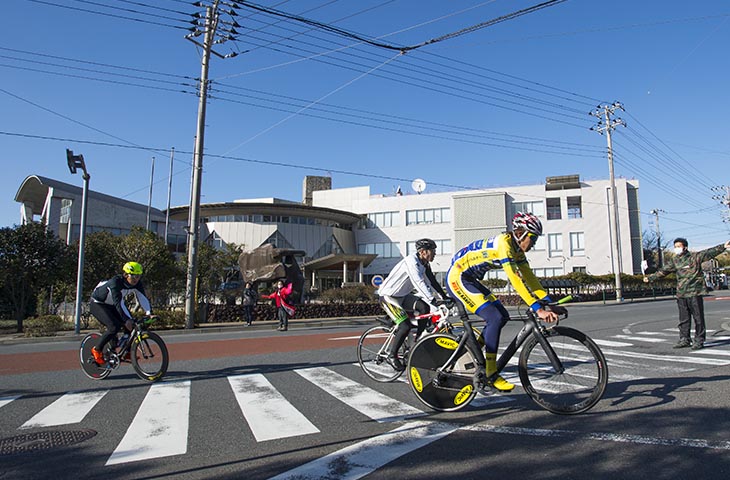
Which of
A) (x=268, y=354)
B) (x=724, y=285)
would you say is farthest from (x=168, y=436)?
(x=724, y=285)

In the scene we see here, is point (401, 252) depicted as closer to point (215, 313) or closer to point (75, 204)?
point (75, 204)

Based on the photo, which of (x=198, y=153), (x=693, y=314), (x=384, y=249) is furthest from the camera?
(x=384, y=249)

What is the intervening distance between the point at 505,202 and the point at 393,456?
5972 centimetres

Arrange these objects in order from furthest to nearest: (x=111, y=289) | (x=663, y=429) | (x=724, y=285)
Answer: (x=724, y=285) → (x=111, y=289) → (x=663, y=429)

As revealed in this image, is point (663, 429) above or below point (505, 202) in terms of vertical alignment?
below

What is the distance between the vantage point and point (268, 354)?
980 cm

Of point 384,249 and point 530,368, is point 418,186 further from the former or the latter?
point 530,368

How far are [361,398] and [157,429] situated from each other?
2159 mm

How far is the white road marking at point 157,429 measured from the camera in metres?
3.91

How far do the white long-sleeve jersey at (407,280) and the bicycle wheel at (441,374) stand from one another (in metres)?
0.76

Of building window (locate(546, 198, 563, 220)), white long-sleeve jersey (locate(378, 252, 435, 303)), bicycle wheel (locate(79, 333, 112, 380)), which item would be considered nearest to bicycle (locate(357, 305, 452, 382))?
white long-sleeve jersey (locate(378, 252, 435, 303))

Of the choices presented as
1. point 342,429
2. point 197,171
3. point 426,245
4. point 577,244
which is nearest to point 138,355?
point 342,429

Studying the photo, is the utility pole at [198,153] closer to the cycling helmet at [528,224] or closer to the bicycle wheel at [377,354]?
the bicycle wheel at [377,354]

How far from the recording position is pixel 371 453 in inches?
148
